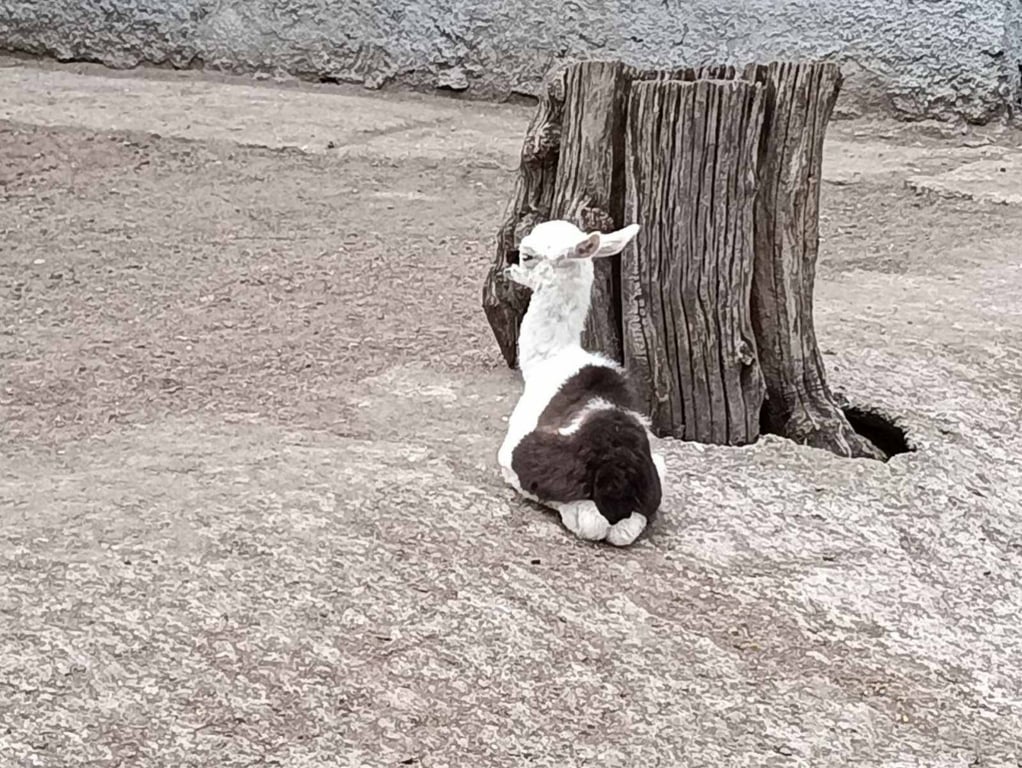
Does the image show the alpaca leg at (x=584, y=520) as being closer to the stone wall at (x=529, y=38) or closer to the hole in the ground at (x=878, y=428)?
the hole in the ground at (x=878, y=428)

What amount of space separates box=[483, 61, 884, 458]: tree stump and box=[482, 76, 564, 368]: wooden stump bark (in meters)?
0.13

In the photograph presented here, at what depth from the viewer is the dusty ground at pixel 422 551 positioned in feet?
8.58

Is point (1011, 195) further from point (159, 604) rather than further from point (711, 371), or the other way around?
point (159, 604)

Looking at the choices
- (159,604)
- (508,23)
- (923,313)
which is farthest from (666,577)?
(508,23)

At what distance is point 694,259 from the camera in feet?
12.8

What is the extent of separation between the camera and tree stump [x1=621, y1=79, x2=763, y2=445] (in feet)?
12.5

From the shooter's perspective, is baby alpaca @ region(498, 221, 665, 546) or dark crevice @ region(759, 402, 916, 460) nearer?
baby alpaca @ region(498, 221, 665, 546)

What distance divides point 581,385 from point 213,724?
52.0 inches

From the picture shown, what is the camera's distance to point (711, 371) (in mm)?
3951

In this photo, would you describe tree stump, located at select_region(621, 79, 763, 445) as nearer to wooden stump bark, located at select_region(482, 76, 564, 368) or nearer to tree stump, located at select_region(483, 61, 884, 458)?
tree stump, located at select_region(483, 61, 884, 458)

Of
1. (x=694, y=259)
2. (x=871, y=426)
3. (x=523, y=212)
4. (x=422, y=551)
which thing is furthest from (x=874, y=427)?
(x=422, y=551)

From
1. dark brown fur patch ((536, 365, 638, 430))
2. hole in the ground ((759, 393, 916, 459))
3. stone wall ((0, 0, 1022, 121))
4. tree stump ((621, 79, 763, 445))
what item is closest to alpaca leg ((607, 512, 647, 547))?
dark brown fur patch ((536, 365, 638, 430))

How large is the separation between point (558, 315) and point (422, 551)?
828 mm

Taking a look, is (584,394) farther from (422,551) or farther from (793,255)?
(793,255)
